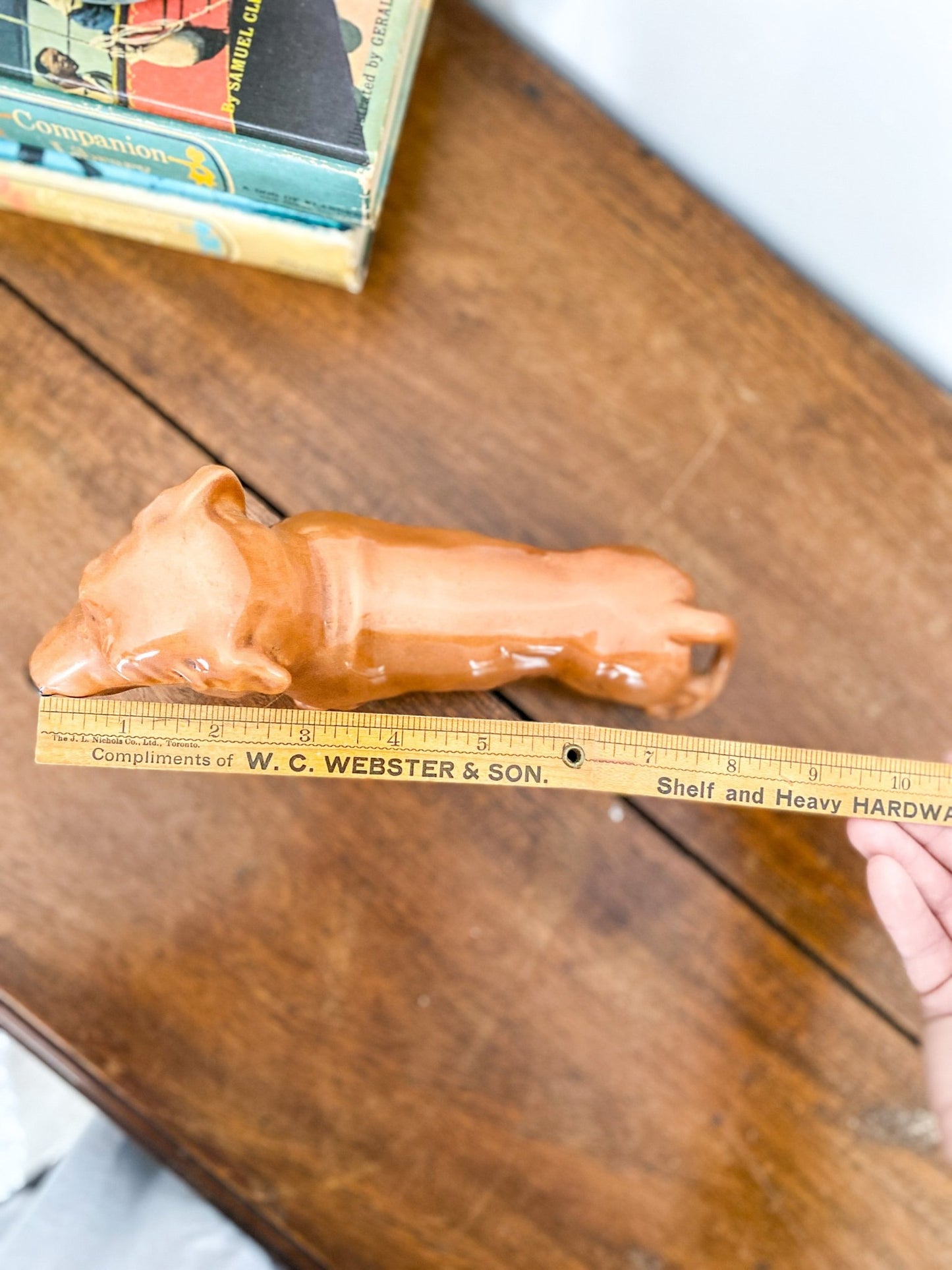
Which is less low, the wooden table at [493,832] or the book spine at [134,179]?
the book spine at [134,179]

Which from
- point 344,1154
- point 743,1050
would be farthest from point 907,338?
point 344,1154

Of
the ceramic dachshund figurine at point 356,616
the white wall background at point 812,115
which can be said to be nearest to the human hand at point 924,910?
the ceramic dachshund figurine at point 356,616

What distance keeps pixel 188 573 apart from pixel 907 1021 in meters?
0.89

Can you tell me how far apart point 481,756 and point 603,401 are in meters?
0.45

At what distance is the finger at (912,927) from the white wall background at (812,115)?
23.1 inches

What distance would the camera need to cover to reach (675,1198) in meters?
1.03

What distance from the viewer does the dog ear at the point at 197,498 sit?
697 millimetres

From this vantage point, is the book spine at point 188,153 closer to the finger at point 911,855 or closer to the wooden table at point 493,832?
the wooden table at point 493,832

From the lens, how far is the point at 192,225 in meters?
0.96

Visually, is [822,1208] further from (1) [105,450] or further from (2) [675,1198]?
(1) [105,450]

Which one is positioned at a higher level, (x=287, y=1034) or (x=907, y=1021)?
(x=907, y=1021)

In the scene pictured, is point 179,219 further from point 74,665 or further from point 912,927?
point 912,927

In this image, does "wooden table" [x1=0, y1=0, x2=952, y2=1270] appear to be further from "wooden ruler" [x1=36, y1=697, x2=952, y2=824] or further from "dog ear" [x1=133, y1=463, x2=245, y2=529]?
"dog ear" [x1=133, y1=463, x2=245, y2=529]

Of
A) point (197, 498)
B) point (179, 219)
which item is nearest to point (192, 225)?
point (179, 219)
